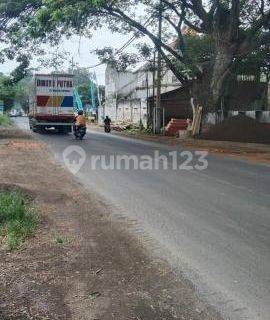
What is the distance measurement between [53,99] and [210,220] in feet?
81.7

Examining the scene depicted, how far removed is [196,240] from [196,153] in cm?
1329

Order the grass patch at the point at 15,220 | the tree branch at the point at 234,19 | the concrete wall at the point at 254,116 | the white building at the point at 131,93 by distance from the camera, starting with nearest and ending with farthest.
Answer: the grass patch at the point at 15,220 → the tree branch at the point at 234,19 → the concrete wall at the point at 254,116 → the white building at the point at 131,93

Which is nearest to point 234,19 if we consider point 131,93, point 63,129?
point 63,129

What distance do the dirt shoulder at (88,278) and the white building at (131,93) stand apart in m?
31.4

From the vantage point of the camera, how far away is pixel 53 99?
105ft

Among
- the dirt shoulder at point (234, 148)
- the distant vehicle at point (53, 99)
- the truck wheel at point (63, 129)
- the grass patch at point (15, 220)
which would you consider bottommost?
the dirt shoulder at point (234, 148)

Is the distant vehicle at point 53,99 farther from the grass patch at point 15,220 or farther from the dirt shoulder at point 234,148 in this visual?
the grass patch at point 15,220

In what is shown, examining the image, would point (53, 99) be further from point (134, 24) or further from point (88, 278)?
point (88, 278)

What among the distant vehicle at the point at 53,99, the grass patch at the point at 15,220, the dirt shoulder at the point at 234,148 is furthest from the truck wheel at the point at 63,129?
the grass patch at the point at 15,220

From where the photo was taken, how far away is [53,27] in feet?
81.0

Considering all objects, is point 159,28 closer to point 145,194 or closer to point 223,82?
point 223,82

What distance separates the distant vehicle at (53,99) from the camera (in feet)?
104

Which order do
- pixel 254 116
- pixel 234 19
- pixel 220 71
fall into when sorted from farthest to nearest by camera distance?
pixel 254 116, pixel 220 71, pixel 234 19

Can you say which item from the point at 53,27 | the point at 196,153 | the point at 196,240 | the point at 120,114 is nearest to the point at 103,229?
the point at 196,240
